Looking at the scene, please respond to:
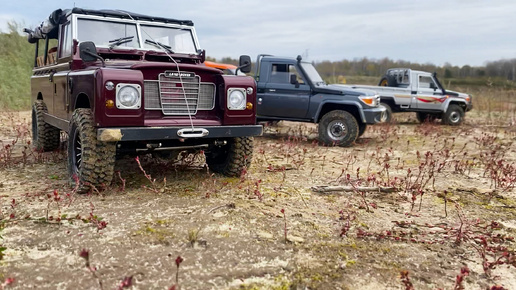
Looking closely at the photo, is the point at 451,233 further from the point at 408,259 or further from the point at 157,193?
the point at 157,193

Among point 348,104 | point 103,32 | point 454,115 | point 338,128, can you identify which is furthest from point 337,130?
point 454,115

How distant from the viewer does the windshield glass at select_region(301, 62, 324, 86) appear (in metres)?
9.46

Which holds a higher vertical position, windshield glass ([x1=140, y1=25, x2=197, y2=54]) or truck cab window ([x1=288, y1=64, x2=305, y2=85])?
windshield glass ([x1=140, y1=25, x2=197, y2=54])

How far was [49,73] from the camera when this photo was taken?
632 cm

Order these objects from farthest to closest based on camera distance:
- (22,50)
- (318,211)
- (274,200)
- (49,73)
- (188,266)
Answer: (22,50)
(49,73)
(274,200)
(318,211)
(188,266)

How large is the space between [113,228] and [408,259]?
2313 mm

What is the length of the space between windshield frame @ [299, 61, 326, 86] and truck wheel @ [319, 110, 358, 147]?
0.77 meters

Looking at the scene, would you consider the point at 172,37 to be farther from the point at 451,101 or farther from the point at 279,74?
the point at 451,101

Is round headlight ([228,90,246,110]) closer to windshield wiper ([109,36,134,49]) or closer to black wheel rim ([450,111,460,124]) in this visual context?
windshield wiper ([109,36,134,49])

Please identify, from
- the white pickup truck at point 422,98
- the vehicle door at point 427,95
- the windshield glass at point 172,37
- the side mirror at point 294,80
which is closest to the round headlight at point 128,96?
the windshield glass at point 172,37

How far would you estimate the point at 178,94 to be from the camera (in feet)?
15.5

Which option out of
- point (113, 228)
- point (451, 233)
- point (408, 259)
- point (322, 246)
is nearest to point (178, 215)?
point (113, 228)

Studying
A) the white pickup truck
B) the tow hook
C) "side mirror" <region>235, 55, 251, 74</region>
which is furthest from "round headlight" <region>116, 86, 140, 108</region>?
the white pickup truck

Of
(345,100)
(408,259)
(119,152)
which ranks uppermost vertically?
(345,100)
